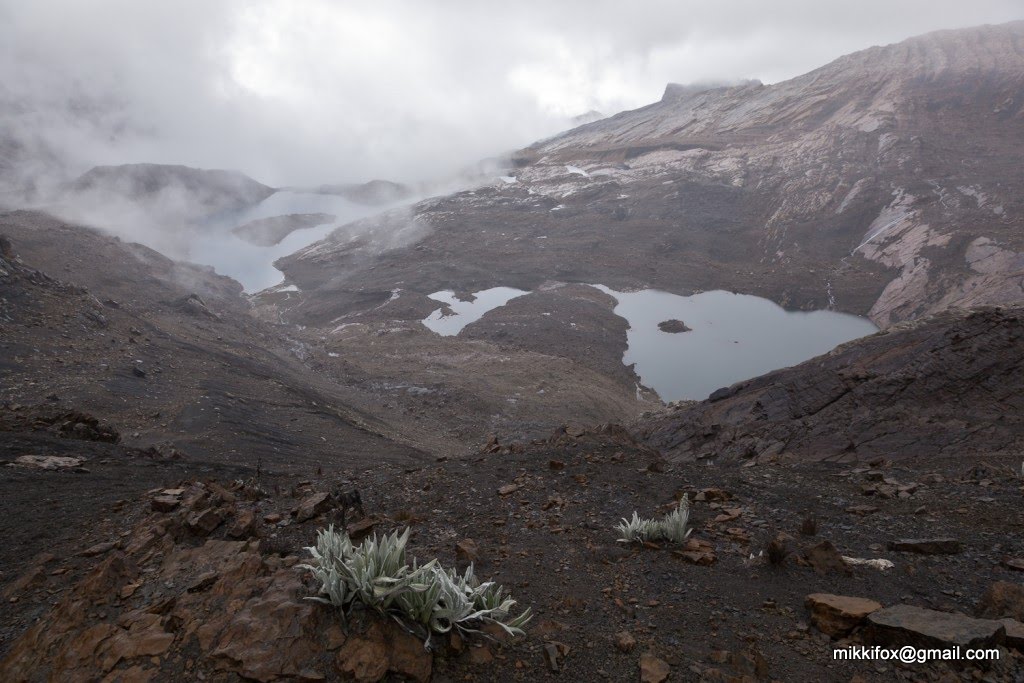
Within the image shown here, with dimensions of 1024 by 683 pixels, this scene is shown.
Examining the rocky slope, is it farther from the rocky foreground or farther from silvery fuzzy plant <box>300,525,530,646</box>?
silvery fuzzy plant <box>300,525,530,646</box>

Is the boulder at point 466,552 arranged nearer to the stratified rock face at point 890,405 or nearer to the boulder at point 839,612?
the boulder at point 839,612

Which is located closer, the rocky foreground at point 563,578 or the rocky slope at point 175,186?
the rocky foreground at point 563,578

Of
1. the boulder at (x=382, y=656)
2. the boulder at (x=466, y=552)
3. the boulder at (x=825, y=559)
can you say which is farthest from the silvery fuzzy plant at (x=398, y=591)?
the boulder at (x=825, y=559)

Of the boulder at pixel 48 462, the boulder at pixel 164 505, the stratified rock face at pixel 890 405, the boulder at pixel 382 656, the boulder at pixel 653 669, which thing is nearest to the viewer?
the boulder at pixel 382 656

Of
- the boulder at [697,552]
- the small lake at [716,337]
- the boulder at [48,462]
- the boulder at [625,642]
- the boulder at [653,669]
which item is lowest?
the boulder at [653,669]

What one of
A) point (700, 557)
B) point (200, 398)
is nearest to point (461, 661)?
point (700, 557)

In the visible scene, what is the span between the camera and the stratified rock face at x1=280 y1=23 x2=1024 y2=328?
107ft

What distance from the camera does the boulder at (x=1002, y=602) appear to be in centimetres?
356

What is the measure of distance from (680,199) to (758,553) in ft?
159

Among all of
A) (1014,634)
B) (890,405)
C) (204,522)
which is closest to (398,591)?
(204,522)

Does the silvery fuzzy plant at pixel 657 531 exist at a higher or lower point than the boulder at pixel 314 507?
lower

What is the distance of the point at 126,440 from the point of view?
1027cm

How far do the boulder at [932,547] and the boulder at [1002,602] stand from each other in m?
0.99

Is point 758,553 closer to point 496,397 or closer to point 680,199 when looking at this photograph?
point 496,397
